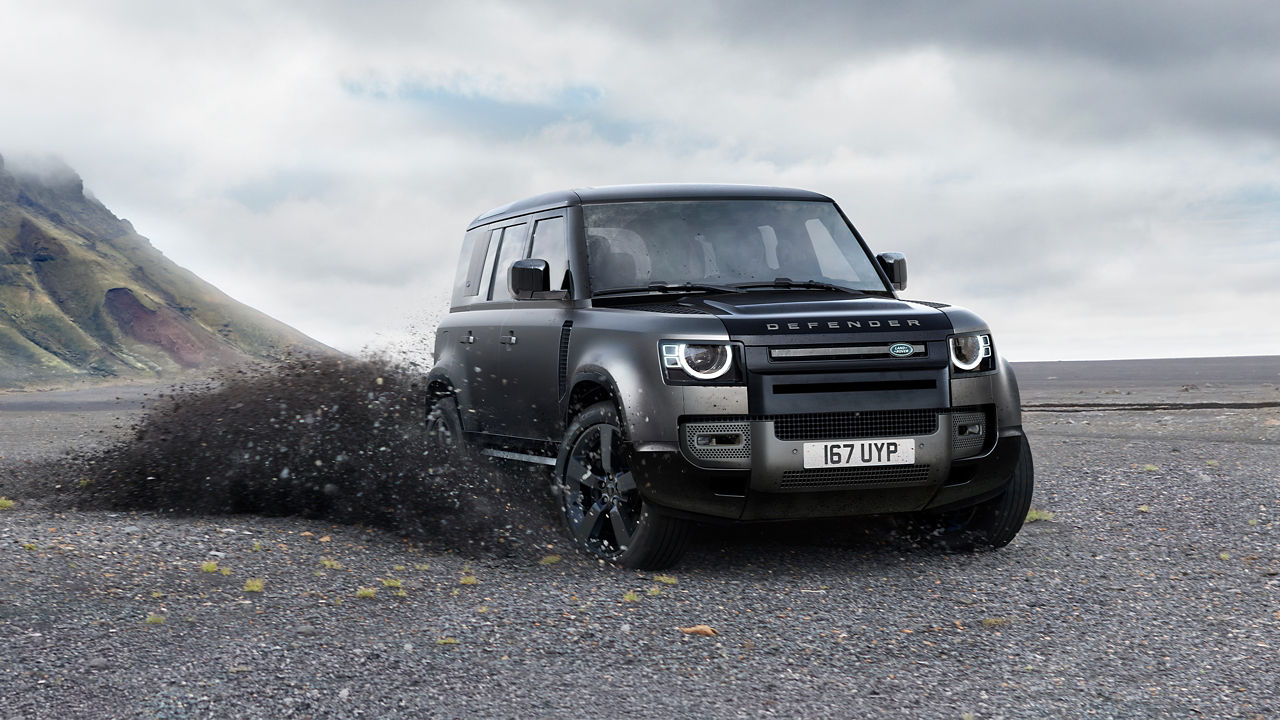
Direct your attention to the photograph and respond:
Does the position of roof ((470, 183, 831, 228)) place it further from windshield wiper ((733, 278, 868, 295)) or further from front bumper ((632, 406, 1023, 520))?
front bumper ((632, 406, 1023, 520))

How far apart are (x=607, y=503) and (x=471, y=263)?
3214 mm

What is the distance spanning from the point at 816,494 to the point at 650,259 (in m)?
1.87

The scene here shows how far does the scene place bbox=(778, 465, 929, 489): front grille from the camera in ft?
19.2

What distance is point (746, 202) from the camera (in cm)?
751

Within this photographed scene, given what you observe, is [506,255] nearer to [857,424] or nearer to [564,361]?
[564,361]

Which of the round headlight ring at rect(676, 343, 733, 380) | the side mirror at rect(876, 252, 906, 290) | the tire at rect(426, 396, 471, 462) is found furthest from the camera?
the tire at rect(426, 396, 471, 462)

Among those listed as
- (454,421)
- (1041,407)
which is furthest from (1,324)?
(454,421)

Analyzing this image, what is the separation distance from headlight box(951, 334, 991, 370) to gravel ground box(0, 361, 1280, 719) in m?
1.13

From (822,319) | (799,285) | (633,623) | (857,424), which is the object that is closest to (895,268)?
(799,285)

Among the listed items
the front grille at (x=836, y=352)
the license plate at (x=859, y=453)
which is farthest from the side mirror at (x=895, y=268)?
the license plate at (x=859, y=453)

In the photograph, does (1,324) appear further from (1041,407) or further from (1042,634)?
(1042,634)

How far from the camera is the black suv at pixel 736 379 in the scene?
584 cm

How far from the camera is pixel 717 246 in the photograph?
7207mm

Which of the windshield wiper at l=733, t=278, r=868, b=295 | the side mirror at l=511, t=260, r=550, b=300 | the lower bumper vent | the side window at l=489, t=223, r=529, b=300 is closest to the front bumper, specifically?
the lower bumper vent
